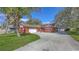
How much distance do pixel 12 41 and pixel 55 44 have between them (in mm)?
505

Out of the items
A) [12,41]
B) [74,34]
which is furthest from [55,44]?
[12,41]

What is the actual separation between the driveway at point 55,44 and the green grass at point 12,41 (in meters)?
0.05

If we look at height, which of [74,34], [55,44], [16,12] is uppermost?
[16,12]

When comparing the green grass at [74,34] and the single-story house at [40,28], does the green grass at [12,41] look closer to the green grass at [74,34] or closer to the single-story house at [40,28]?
the single-story house at [40,28]

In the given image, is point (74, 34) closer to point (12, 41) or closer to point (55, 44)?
point (55, 44)

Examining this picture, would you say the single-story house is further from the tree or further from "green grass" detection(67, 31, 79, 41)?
"green grass" detection(67, 31, 79, 41)

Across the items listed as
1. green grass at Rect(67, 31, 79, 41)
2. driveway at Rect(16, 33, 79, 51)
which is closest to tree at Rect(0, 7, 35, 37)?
driveway at Rect(16, 33, 79, 51)

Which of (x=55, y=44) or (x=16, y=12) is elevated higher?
(x=16, y=12)

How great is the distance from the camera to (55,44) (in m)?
4.32

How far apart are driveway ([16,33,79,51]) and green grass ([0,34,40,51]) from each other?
5cm

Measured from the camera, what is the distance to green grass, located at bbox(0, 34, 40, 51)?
14.1ft

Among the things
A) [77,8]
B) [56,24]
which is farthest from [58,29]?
[77,8]
